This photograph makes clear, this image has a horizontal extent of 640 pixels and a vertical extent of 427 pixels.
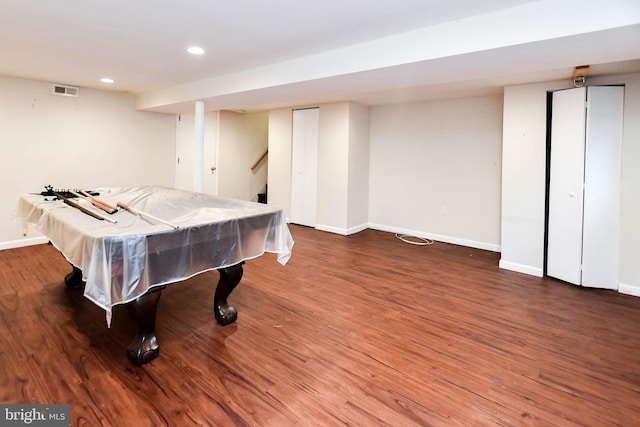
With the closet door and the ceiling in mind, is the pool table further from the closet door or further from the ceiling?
the closet door

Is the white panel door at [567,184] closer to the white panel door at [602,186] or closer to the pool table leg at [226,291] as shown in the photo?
the white panel door at [602,186]

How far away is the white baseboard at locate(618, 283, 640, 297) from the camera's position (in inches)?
123

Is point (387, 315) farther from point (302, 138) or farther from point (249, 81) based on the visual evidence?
point (302, 138)

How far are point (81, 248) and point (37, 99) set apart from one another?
4.02 metres

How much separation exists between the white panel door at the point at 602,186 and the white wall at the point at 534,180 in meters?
0.09

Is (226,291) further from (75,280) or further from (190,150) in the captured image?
(190,150)

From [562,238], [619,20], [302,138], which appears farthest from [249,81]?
[562,238]

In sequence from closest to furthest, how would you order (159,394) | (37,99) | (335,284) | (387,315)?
(159,394) < (387,315) < (335,284) < (37,99)

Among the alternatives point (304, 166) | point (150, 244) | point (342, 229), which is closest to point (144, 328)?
point (150, 244)

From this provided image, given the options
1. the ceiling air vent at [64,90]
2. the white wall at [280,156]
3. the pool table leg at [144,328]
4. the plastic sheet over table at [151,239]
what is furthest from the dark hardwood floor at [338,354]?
the white wall at [280,156]

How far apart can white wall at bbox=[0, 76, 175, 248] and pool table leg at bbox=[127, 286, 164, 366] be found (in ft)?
12.1

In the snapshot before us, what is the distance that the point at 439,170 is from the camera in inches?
196

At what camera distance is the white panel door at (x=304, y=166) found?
5.59 meters

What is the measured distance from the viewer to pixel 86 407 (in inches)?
62.1
